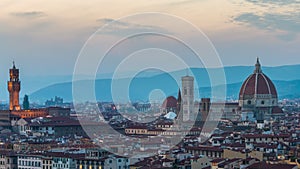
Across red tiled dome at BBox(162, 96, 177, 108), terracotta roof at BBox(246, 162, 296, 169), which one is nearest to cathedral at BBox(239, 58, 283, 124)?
red tiled dome at BBox(162, 96, 177, 108)

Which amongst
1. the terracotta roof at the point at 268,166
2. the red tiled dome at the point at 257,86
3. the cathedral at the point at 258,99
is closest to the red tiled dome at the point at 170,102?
the red tiled dome at the point at 257,86

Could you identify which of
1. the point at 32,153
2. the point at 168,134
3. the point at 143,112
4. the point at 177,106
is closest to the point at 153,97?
the point at 143,112

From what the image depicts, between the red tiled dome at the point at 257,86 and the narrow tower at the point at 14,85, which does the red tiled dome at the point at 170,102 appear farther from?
the narrow tower at the point at 14,85

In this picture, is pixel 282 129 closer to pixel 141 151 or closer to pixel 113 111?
pixel 141 151

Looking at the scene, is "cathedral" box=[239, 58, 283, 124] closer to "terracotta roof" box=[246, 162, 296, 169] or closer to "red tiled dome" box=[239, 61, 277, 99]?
"red tiled dome" box=[239, 61, 277, 99]

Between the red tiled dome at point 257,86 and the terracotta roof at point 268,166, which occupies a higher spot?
the red tiled dome at point 257,86

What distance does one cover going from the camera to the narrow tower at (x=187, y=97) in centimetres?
9291

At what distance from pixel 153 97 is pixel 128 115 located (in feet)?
36.8

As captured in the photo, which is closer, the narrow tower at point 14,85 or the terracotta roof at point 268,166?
the terracotta roof at point 268,166

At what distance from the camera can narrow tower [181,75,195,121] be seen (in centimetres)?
9291

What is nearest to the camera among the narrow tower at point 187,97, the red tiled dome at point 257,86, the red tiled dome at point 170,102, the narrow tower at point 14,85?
the narrow tower at point 187,97

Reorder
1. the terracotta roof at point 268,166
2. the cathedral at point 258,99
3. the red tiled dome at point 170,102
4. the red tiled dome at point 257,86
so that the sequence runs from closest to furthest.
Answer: the terracotta roof at point 268,166
the cathedral at point 258,99
the red tiled dome at point 257,86
the red tiled dome at point 170,102

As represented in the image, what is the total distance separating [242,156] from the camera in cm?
4228

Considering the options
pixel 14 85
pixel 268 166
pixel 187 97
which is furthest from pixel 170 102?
pixel 268 166
